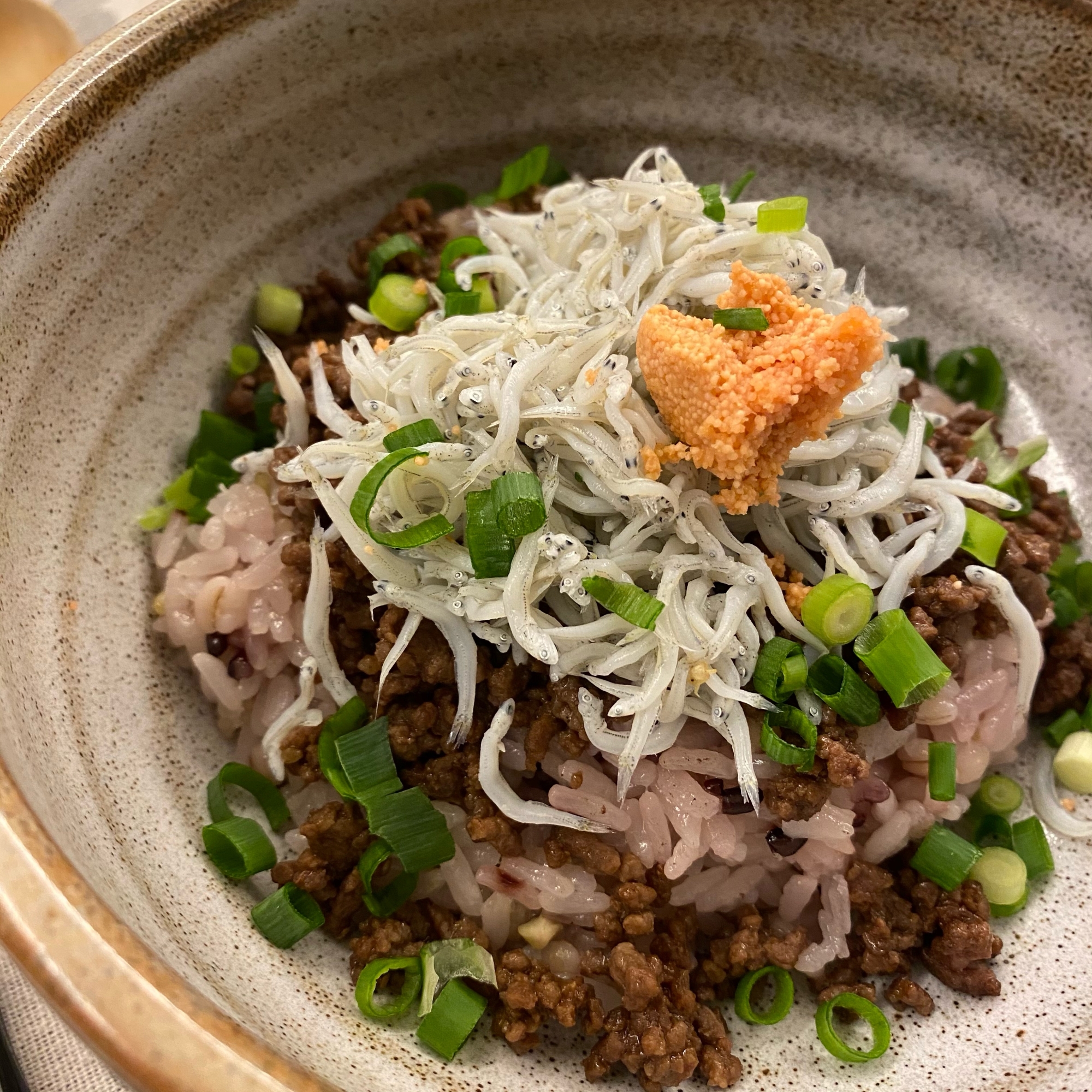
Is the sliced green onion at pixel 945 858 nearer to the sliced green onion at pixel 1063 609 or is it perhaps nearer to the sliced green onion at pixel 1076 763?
the sliced green onion at pixel 1076 763

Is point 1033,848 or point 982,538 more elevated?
point 982,538

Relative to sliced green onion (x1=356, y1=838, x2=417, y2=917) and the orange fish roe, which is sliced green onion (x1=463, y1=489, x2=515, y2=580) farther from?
sliced green onion (x1=356, y1=838, x2=417, y2=917)

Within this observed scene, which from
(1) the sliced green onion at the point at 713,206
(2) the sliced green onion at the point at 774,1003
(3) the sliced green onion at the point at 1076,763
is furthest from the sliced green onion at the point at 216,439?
(3) the sliced green onion at the point at 1076,763

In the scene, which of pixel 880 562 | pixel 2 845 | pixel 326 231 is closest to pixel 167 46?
pixel 326 231

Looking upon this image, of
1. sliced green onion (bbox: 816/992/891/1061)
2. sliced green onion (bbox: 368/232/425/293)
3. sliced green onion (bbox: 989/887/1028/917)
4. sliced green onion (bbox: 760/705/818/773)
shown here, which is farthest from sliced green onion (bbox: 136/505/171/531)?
sliced green onion (bbox: 989/887/1028/917)

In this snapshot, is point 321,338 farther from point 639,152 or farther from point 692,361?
point 692,361

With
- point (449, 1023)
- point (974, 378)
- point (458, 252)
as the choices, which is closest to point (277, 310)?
point (458, 252)

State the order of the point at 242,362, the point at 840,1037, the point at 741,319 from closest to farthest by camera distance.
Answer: the point at 741,319 < the point at 840,1037 < the point at 242,362

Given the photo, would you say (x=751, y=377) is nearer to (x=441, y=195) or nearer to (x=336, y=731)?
(x=336, y=731)
